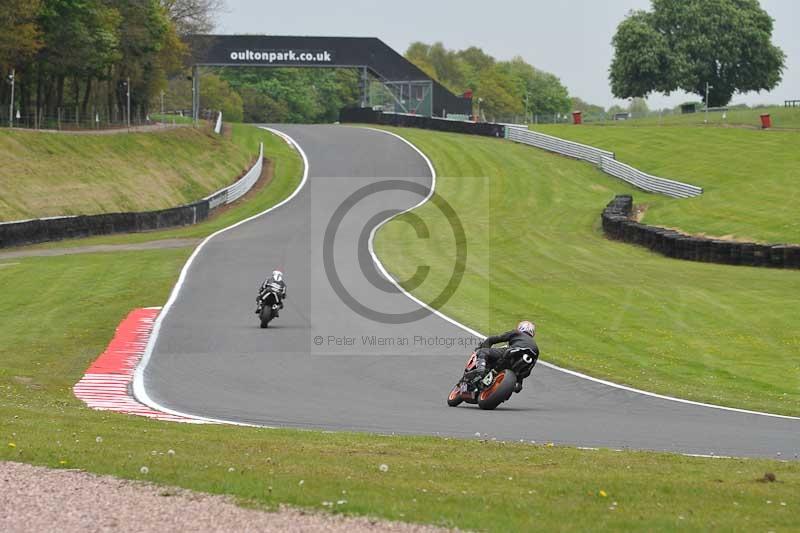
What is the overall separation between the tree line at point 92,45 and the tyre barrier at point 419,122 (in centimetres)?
Result: 1526

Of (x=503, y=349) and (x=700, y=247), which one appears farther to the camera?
(x=700, y=247)

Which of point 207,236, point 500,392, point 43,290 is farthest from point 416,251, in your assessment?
point 500,392

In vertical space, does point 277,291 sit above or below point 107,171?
below

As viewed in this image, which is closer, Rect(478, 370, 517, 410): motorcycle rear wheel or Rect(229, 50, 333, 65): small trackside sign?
Rect(478, 370, 517, 410): motorcycle rear wheel

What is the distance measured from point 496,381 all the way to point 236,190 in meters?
43.5

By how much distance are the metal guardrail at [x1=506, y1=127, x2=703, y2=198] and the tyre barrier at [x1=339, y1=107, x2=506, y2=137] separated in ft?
7.59

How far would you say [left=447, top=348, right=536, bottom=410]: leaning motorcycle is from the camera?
16.5 m

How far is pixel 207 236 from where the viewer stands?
4534 centimetres

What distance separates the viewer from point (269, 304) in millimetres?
25359

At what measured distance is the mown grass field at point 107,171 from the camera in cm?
5138

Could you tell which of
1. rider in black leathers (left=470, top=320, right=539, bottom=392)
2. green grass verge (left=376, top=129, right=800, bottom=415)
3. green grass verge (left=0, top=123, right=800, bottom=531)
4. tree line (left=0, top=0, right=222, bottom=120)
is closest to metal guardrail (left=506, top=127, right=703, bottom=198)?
green grass verge (left=376, top=129, right=800, bottom=415)

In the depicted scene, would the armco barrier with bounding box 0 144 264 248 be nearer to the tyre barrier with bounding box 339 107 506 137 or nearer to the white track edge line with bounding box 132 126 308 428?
the white track edge line with bounding box 132 126 308 428

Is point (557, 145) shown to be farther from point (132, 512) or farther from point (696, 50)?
point (132, 512)

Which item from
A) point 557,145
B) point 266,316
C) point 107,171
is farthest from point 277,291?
point 557,145
